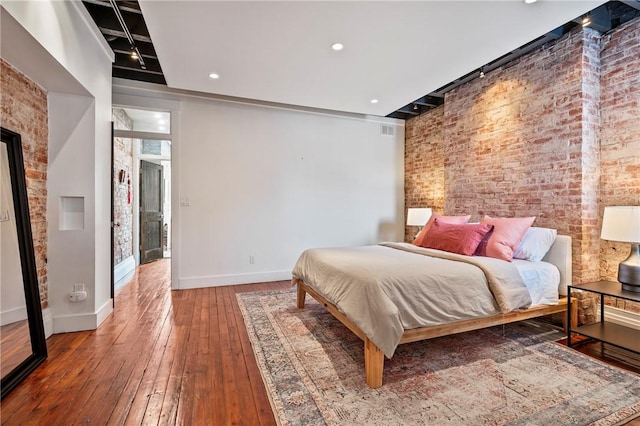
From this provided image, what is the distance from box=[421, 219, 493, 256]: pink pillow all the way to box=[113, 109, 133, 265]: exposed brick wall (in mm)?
4796

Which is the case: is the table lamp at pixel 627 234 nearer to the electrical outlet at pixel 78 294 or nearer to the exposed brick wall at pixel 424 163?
the exposed brick wall at pixel 424 163

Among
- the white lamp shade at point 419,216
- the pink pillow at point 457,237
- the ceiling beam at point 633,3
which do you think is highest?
the ceiling beam at point 633,3

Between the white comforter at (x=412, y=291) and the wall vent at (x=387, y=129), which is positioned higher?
the wall vent at (x=387, y=129)

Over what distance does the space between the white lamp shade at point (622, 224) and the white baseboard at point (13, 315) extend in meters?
4.54

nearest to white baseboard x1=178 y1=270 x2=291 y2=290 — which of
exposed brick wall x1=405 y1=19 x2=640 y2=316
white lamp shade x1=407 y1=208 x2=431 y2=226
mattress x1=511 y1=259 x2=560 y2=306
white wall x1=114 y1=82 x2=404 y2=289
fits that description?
white wall x1=114 y1=82 x2=404 y2=289

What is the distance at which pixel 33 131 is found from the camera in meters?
2.47

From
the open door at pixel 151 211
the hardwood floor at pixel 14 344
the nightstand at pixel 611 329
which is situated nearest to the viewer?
the hardwood floor at pixel 14 344

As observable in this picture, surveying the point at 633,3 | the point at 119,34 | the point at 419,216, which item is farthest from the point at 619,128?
the point at 119,34

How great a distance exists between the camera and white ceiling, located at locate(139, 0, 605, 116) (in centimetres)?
229

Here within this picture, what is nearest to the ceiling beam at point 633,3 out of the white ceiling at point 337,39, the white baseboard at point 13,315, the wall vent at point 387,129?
the white ceiling at point 337,39

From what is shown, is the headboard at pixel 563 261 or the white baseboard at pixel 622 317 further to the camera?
the headboard at pixel 563 261

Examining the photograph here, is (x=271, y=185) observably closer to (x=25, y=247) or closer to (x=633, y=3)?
(x=25, y=247)

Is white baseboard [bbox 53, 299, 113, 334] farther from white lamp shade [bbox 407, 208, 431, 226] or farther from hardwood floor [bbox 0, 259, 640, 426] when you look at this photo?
white lamp shade [bbox 407, 208, 431, 226]

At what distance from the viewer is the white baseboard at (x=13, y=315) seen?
6.37ft
